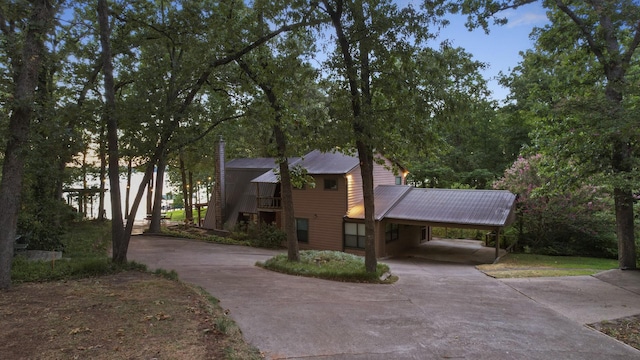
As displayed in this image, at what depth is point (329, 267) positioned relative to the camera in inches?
480

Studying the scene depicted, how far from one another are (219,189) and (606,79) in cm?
2230

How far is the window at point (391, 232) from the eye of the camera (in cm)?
2065

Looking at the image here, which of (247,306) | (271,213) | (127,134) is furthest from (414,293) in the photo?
(271,213)

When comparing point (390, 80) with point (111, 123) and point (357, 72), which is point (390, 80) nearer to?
point (357, 72)

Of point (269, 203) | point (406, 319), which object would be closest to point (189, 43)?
point (406, 319)

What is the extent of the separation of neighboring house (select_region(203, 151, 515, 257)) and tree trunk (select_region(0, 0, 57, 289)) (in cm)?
1126

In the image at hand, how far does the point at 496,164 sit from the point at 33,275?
31168 mm

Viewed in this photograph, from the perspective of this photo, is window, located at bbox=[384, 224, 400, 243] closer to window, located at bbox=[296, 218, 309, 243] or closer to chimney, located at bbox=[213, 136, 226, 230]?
window, located at bbox=[296, 218, 309, 243]

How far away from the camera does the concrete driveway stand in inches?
210

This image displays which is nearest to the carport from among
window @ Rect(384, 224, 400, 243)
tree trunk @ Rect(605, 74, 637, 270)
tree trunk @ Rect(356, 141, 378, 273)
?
window @ Rect(384, 224, 400, 243)

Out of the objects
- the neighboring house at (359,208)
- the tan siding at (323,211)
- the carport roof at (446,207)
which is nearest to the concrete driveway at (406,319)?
the carport roof at (446,207)

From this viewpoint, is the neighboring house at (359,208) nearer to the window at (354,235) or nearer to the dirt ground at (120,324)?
the window at (354,235)

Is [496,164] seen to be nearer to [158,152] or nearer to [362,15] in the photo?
[362,15]

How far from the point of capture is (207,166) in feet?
103
